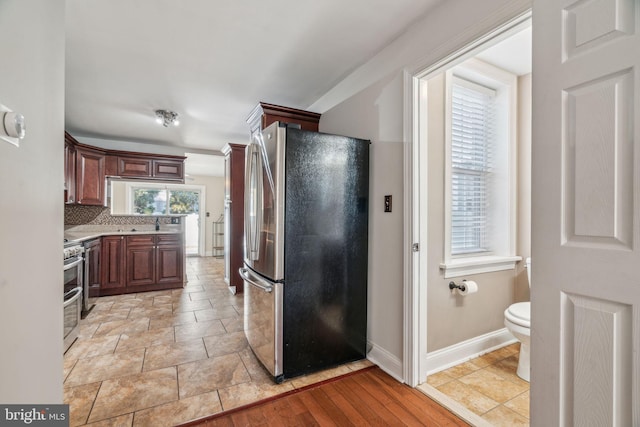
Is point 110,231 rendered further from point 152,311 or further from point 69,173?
point 152,311

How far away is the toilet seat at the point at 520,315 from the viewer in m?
1.99

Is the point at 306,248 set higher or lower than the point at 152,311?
higher

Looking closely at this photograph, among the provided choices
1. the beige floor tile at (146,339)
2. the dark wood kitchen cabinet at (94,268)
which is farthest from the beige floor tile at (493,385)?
the dark wood kitchen cabinet at (94,268)

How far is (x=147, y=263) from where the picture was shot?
4449 mm

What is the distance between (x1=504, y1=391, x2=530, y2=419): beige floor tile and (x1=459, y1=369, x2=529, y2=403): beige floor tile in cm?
2

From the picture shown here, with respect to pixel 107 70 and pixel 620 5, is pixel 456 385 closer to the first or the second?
pixel 620 5

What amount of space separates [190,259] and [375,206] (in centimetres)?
686

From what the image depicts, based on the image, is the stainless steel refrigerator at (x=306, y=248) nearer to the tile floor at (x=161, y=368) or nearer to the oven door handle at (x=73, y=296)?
the tile floor at (x=161, y=368)

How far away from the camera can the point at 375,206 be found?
91.0 inches

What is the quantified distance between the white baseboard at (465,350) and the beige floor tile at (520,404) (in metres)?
0.46

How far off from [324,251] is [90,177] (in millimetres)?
4338

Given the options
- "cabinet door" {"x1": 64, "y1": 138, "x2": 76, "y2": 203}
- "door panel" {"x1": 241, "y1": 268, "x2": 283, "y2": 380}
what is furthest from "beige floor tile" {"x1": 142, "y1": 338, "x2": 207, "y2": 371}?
"cabinet door" {"x1": 64, "y1": 138, "x2": 76, "y2": 203}

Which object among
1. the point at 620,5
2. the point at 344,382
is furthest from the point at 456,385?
the point at 620,5

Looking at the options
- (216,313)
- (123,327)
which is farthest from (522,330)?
(123,327)
